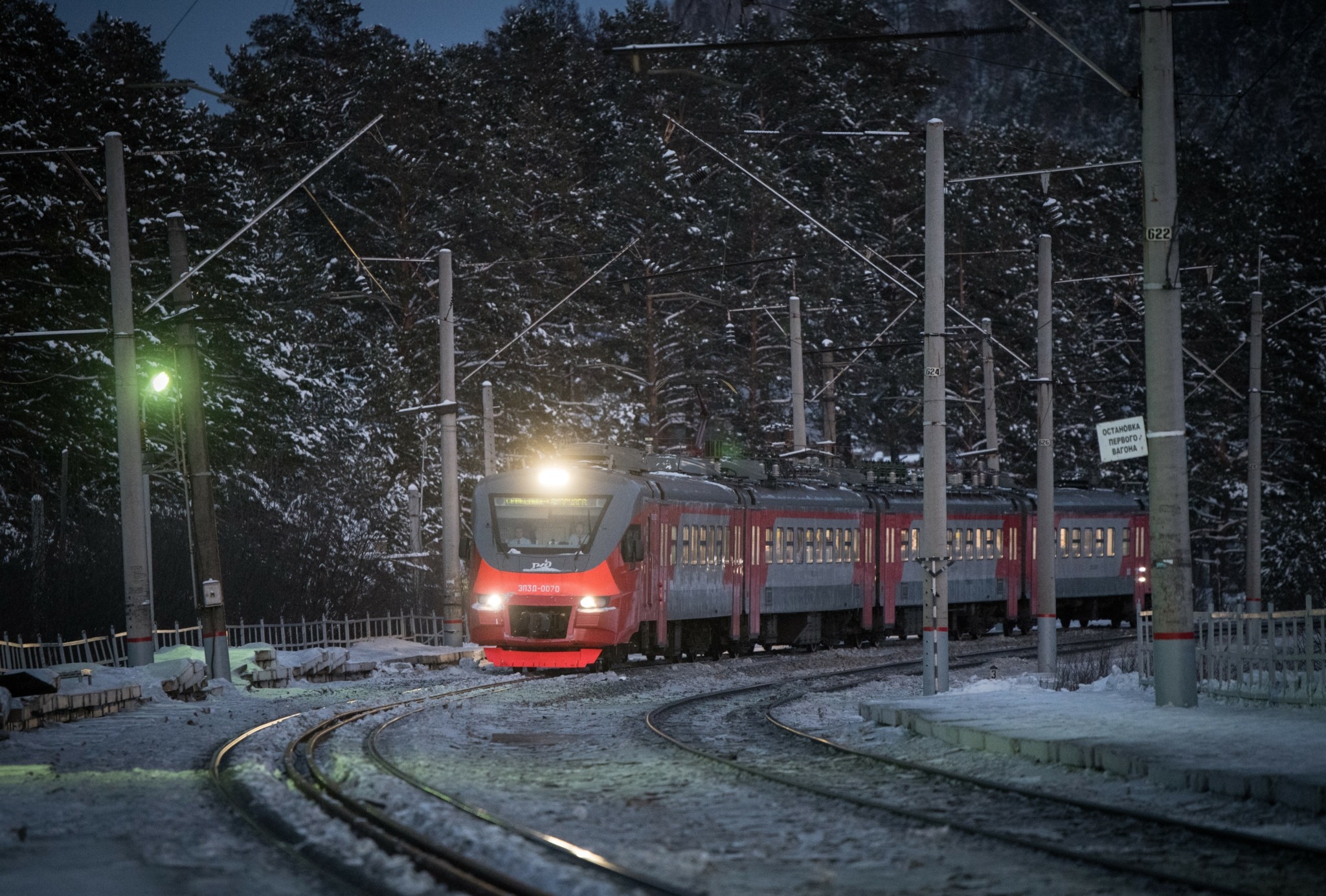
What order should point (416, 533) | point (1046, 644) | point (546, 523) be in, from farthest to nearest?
1. point (416, 533)
2. point (546, 523)
3. point (1046, 644)

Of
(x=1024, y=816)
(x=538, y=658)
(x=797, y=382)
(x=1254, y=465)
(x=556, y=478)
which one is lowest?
(x=538, y=658)

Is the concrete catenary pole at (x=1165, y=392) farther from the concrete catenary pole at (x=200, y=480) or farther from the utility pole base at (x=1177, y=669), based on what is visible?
the concrete catenary pole at (x=200, y=480)

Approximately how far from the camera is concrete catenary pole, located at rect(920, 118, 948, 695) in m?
19.0

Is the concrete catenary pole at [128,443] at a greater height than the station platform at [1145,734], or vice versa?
the concrete catenary pole at [128,443]

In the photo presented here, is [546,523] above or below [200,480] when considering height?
below

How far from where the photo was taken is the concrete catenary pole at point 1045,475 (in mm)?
24047

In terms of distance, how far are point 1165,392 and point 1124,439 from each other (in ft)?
2.56

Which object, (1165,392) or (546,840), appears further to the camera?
(1165,392)

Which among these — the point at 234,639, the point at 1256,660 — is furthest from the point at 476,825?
the point at 234,639

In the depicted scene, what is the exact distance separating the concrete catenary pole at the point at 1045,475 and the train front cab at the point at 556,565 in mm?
5790

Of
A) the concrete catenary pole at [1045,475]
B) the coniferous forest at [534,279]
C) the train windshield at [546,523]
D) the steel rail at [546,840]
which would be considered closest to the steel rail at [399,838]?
the steel rail at [546,840]

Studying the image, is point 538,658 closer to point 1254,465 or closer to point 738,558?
point 738,558

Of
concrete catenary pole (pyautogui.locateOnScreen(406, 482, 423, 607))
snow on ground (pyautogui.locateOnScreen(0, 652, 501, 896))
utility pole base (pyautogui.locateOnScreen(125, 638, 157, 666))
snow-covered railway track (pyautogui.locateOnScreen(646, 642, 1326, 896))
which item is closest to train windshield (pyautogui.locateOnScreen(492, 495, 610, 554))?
utility pole base (pyautogui.locateOnScreen(125, 638, 157, 666))

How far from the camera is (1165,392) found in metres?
16.0
